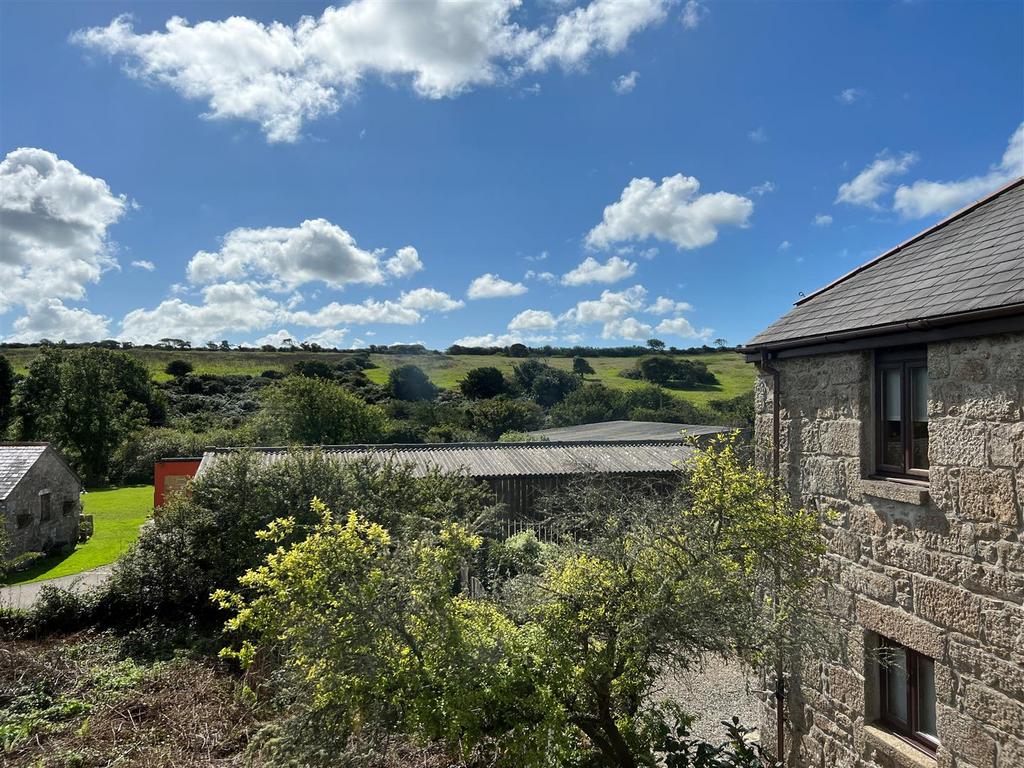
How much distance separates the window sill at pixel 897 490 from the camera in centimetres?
514

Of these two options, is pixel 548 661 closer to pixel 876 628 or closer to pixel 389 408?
pixel 876 628

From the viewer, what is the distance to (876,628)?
223 inches

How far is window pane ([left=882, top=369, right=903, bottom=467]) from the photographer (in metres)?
5.65

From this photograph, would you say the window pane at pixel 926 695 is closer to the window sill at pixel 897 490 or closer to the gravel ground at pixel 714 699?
the window sill at pixel 897 490

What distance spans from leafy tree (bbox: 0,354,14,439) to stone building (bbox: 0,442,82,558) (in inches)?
1045

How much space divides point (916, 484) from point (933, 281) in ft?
7.05

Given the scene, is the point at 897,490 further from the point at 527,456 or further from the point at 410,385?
the point at 410,385

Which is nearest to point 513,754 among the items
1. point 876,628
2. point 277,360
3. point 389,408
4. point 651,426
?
point 876,628

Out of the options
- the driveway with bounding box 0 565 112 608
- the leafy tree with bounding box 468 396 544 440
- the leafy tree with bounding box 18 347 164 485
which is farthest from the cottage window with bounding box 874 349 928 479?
the leafy tree with bounding box 18 347 164 485

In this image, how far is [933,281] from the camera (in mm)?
5742

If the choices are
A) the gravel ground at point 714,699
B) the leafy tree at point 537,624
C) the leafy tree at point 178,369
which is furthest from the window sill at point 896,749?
the leafy tree at point 178,369

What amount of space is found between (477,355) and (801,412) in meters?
80.2

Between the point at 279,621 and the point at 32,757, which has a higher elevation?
the point at 279,621

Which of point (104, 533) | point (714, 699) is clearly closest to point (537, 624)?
point (714, 699)
